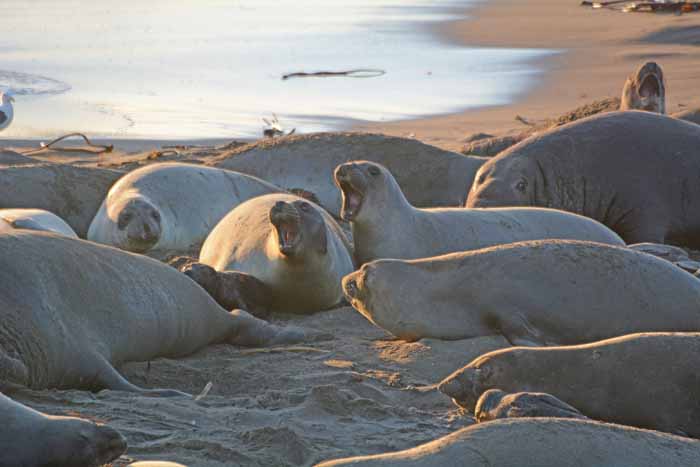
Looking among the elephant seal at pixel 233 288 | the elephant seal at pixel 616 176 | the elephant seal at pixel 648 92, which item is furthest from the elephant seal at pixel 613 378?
the elephant seal at pixel 648 92

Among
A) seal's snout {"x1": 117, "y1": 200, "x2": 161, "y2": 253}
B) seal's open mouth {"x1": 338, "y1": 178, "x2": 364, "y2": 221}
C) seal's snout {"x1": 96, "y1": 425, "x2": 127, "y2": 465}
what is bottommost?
seal's snout {"x1": 117, "y1": 200, "x2": 161, "y2": 253}

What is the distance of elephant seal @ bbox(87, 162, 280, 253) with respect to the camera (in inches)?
298

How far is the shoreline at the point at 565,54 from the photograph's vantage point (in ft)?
46.0

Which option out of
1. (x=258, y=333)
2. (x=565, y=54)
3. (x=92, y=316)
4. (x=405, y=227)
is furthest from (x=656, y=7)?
(x=92, y=316)

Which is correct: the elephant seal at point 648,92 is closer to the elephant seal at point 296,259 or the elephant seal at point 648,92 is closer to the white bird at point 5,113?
the elephant seal at point 296,259

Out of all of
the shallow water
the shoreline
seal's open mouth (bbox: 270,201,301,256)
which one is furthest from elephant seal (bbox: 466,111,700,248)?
the shallow water

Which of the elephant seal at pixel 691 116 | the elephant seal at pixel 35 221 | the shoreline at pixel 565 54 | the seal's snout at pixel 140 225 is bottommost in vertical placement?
the shoreline at pixel 565 54

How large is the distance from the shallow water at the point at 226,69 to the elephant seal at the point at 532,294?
310 inches

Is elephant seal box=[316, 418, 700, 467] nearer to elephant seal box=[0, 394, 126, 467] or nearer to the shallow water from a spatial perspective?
elephant seal box=[0, 394, 126, 467]

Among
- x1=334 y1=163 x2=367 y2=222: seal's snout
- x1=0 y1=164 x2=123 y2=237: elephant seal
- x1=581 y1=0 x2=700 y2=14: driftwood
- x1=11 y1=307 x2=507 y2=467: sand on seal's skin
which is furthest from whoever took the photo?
x1=581 y1=0 x2=700 y2=14: driftwood

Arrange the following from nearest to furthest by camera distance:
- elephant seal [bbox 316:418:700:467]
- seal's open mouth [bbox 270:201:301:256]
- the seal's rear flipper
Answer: elephant seal [bbox 316:418:700:467]
the seal's rear flipper
seal's open mouth [bbox 270:201:301:256]

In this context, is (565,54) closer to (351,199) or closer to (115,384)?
(351,199)

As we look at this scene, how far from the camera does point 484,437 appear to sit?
3098 millimetres

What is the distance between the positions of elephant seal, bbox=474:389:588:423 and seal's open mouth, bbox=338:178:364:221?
9.14ft
